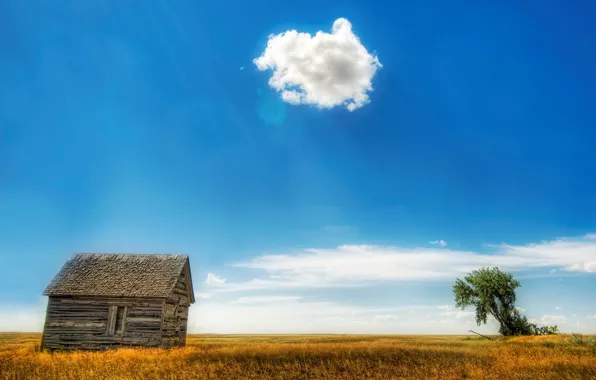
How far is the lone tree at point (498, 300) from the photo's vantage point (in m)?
40.4

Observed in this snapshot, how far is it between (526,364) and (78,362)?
18.7 metres

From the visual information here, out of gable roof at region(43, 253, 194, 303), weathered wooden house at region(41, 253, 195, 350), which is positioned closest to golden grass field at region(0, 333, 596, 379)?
weathered wooden house at region(41, 253, 195, 350)

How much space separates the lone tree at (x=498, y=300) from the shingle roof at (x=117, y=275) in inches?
1309

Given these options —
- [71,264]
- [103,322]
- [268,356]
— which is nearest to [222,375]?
[268,356]

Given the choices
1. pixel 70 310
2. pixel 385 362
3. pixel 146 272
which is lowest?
pixel 385 362

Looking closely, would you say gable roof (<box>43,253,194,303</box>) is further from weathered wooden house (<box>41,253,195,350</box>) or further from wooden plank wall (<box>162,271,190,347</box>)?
wooden plank wall (<box>162,271,190,347</box>)

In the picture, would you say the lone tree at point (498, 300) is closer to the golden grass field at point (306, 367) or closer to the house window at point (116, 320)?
the golden grass field at point (306, 367)

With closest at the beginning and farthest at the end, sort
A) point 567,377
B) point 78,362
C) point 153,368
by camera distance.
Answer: point 567,377 < point 153,368 < point 78,362

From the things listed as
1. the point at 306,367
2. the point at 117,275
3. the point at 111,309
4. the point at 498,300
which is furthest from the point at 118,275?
the point at 498,300

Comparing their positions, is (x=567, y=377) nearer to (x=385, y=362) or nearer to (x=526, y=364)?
(x=526, y=364)

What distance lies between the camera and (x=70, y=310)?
23641 millimetres

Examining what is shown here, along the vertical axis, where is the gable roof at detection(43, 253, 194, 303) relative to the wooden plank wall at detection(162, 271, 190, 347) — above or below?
above

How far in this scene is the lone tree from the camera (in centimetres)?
4044

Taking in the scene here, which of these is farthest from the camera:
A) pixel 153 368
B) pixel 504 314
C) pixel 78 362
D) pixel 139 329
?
pixel 504 314
